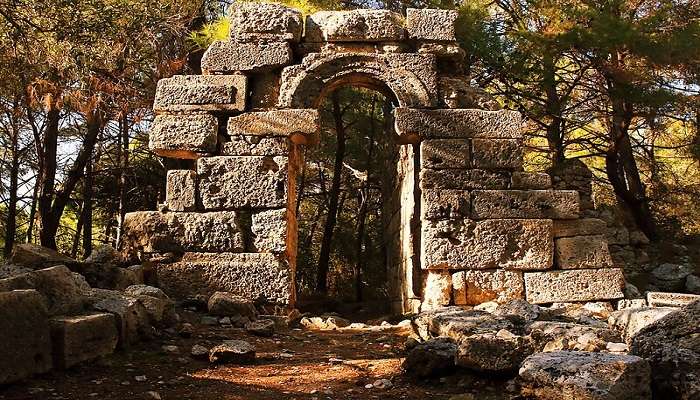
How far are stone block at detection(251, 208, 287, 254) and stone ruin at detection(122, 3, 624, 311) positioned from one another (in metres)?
0.01

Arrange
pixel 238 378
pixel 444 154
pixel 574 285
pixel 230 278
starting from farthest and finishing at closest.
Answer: pixel 444 154 < pixel 574 285 < pixel 230 278 < pixel 238 378

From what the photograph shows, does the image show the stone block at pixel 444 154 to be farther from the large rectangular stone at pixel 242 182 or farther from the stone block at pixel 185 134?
the stone block at pixel 185 134

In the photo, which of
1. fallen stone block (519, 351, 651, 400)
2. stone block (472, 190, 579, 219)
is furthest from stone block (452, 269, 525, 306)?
fallen stone block (519, 351, 651, 400)

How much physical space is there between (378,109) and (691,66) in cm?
620

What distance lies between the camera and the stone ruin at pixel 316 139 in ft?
24.0

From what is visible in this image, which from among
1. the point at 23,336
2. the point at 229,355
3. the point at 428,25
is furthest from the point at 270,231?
the point at 23,336

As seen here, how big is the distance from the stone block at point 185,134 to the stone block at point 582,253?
4376mm

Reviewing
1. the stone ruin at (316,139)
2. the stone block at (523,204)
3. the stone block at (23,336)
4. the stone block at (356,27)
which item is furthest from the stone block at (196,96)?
the stone block at (23,336)

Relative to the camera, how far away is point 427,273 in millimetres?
7695

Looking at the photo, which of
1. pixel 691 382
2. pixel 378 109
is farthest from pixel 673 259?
pixel 691 382

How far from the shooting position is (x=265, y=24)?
7.98 meters

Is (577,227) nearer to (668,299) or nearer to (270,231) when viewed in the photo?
(668,299)

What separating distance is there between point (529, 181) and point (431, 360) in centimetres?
432

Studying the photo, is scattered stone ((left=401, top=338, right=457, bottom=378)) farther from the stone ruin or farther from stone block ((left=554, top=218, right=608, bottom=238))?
stone block ((left=554, top=218, right=608, bottom=238))
